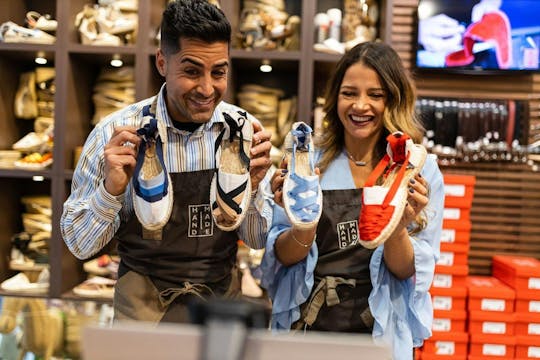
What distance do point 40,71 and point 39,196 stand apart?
710 mm

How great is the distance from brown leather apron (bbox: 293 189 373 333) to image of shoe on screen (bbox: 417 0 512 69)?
1.96 metres

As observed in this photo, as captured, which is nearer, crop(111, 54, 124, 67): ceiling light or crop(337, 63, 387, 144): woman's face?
crop(337, 63, 387, 144): woman's face

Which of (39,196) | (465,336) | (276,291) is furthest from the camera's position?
(39,196)

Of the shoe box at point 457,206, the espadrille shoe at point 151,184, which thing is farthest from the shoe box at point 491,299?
the espadrille shoe at point 151,184

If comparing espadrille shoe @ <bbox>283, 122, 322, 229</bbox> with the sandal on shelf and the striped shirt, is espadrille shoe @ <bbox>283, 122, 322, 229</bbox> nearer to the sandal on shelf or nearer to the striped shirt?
the striped shirt

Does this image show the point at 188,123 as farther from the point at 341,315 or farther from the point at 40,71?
the point at 40,71

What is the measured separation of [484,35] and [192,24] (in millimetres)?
2437

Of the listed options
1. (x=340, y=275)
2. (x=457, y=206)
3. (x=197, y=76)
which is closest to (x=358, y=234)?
(x=340, y=275)

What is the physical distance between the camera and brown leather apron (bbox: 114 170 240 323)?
1.49 meters

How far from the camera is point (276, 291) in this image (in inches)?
67.3

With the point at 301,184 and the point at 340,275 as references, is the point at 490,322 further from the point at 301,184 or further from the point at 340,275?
the point at 301,184

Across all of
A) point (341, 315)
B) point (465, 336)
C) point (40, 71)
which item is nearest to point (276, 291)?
point (341, 315)

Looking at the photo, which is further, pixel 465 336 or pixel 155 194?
pixel 465 336

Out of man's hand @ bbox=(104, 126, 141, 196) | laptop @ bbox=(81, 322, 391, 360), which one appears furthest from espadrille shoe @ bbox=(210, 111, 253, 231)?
laptop @ bbox=(81, 322, 391, 360)
